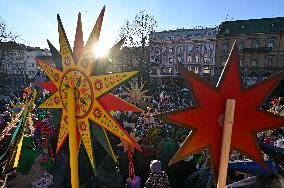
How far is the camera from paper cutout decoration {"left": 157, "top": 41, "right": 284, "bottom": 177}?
237cm

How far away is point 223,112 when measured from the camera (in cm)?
242

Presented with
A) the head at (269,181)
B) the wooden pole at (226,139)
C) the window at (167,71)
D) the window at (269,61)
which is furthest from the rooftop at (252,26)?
the wooden pole at (226,139)

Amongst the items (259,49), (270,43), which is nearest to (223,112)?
(259,49)

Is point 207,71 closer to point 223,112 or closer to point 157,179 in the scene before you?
point 157,179

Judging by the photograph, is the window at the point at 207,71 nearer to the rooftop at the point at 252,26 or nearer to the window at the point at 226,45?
the window at the point at 226,45

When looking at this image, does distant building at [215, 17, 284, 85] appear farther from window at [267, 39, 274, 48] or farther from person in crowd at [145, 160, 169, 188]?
person in crowd at [145, 160, 169, 188]

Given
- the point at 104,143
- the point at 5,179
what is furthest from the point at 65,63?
the point at 5,179

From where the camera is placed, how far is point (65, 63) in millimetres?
3141

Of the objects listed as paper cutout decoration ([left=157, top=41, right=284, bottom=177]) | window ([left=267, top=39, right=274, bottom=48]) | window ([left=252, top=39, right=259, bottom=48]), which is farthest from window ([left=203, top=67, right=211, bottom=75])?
paper cutout decoration ([left=157, top=41, right=284, bottom=177])

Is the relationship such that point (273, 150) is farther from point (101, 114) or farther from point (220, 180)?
point (101, 114)

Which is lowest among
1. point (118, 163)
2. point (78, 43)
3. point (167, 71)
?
point (118, 163)

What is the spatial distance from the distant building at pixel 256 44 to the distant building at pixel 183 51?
9.41 feet

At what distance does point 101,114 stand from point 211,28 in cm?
5352

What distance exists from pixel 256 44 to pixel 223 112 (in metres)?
48.9
